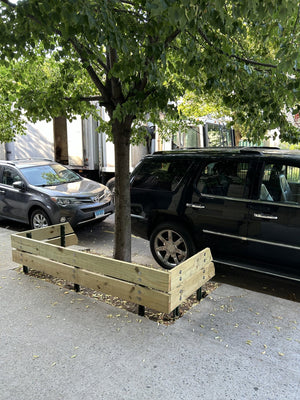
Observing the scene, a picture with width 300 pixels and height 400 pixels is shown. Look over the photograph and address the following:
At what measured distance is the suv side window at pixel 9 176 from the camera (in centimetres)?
786

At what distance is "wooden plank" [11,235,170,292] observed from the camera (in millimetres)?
3512

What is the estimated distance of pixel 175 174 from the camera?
520 centimetres

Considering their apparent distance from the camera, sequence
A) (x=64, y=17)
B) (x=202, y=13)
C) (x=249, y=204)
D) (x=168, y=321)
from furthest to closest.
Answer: (x=249, y=204), (x=168, y=321), (x=202, y=13), (x=64, y=17)

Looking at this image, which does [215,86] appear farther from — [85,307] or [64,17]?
[85,307]

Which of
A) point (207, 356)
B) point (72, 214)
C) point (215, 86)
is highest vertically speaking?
point (215, 86)

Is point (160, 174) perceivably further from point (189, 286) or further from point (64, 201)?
point (64, 201)

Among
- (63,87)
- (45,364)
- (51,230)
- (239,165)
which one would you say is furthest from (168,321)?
(63,87)

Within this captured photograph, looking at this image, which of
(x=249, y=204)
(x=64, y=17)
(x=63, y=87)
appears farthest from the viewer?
(x=63, y=87)

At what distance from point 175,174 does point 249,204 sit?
49.8 inches

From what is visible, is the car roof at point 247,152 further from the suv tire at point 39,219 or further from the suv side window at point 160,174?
the suv tire at point 39,219

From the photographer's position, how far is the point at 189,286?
380 cm

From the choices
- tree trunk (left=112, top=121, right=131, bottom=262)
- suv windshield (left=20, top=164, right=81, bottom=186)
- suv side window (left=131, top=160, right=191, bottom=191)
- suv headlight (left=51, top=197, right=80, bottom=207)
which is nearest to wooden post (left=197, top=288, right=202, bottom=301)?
tree trunk (left=112, top=121, right=131, bottom=262)

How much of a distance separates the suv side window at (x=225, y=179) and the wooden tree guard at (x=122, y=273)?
3.12ft

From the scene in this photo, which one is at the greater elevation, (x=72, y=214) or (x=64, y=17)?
(x=64, y=17)
